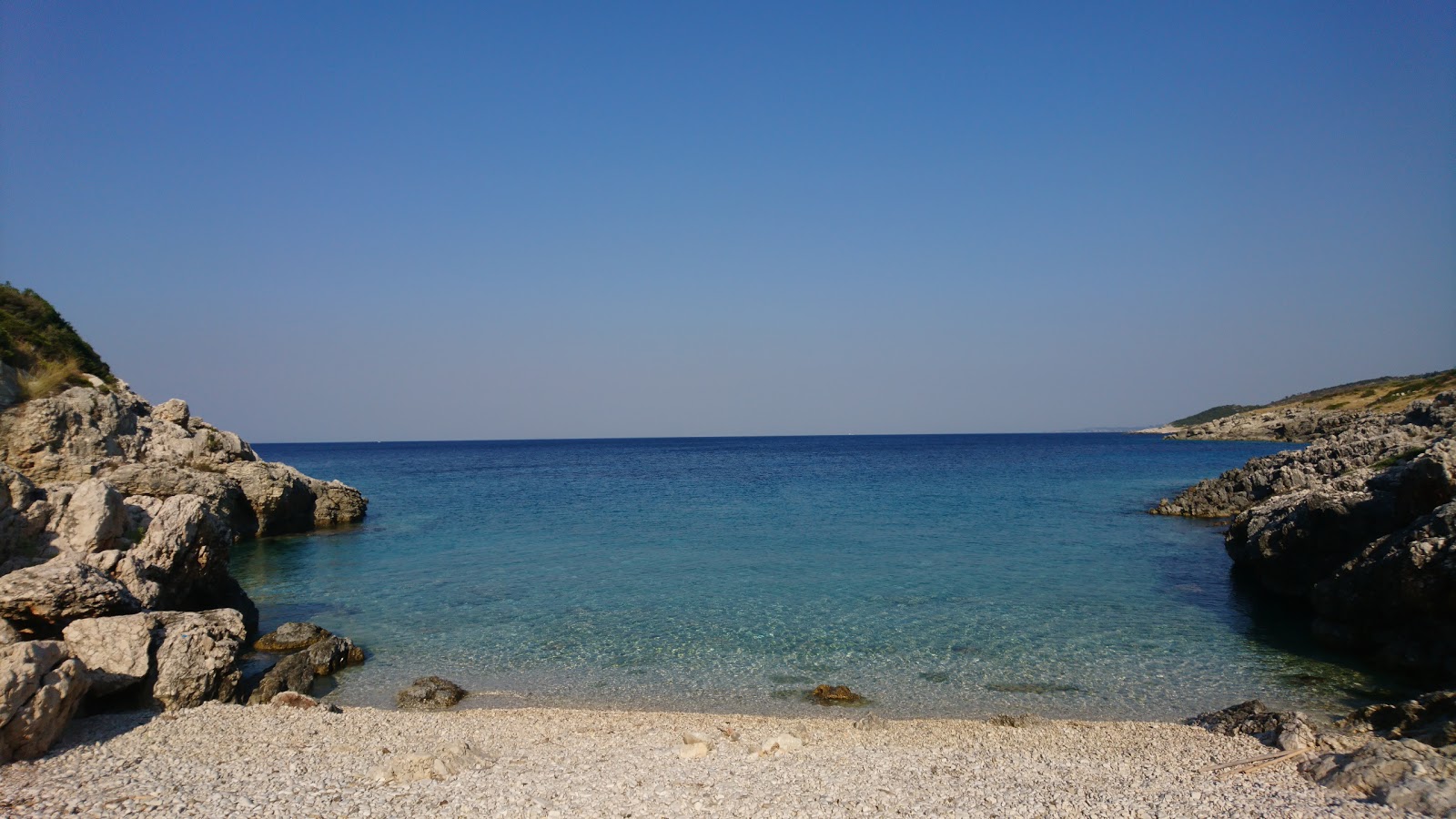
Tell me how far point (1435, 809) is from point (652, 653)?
476 inches

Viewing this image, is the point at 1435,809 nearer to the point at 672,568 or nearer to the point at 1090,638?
the point at 1090,638

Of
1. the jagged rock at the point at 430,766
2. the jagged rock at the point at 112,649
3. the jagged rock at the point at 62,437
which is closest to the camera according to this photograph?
the jagged rock at the point at 430,766

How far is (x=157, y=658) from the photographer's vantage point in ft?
39.6

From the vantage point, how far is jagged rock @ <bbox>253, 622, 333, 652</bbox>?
54.6ft

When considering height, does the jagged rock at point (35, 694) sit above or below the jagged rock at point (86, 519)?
below

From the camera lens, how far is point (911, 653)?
1595 cm

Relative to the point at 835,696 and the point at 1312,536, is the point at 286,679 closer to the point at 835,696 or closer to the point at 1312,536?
the point at 835,696

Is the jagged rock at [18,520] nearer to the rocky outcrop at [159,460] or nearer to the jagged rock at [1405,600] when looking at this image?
the rocky outcrop at [159,460]

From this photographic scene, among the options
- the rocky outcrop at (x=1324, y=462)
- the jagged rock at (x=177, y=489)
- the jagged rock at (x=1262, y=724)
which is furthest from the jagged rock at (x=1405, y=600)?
the jagged rock at (x=177, y=489)

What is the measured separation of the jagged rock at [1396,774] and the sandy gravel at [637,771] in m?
0.30

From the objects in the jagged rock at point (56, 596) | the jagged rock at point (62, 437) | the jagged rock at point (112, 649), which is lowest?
the jagged rock at point (112, 649)

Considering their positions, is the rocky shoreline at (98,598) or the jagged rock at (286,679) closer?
the rocky shoreline at (98,598)

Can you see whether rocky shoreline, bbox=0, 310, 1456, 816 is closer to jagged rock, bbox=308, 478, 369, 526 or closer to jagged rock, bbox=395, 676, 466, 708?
jagged rock, bbox=395, 676, 466, 708

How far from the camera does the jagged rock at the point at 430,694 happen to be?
13344 mm
